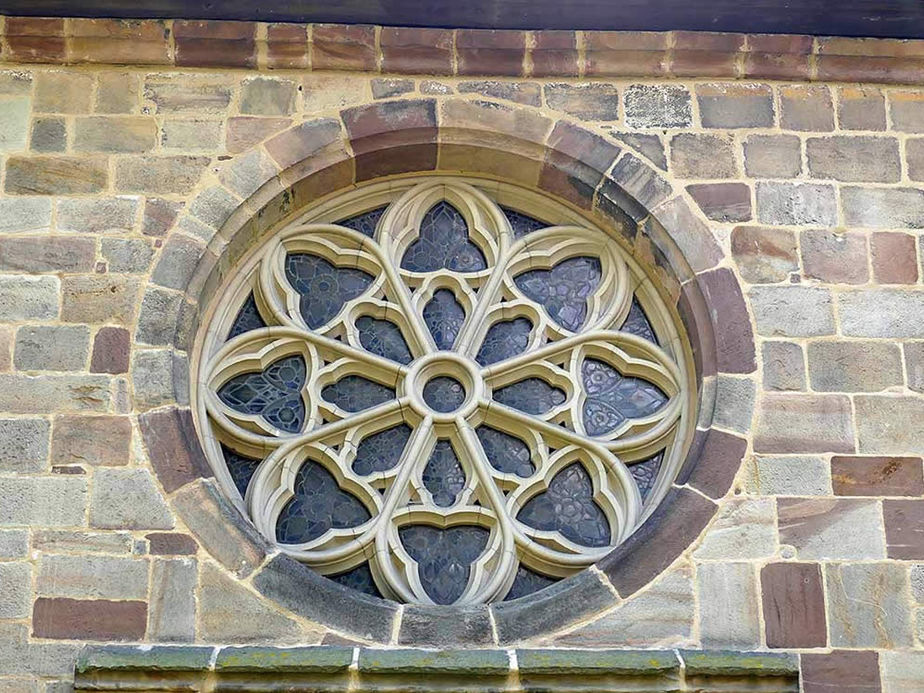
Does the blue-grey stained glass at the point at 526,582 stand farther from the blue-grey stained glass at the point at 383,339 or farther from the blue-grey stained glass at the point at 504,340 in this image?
the blue-grey stained glass at the point at 383,339

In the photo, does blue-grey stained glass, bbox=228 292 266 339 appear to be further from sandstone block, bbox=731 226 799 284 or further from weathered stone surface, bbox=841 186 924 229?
weathered stone surface, bbox=841 186 924 229

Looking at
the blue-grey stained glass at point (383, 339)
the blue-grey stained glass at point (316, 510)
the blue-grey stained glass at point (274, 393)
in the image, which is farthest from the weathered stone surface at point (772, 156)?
the blue-grey stained glass at point (316, 510)

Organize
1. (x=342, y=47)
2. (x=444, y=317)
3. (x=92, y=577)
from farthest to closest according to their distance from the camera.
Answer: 1. (x=342, y=47)
2. (x=444, y=317)
3. (x=92, y=577)

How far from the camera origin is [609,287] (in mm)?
8172

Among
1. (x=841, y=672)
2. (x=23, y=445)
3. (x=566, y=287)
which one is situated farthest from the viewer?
(x=566, y=287)

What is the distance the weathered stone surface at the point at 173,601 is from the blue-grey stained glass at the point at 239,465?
0.65m

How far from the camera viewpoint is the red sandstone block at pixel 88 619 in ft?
22.6

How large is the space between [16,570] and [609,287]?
2.76 metres

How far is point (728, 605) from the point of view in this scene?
23.1ft

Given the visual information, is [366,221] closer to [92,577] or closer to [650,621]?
[92,577]

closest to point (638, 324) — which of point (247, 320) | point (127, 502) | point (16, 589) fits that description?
point (247, 320)

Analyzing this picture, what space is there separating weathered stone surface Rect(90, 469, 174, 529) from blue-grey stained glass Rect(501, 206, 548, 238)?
209 cm

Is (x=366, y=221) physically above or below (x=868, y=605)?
above

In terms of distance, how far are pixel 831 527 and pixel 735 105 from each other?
2.04 m
